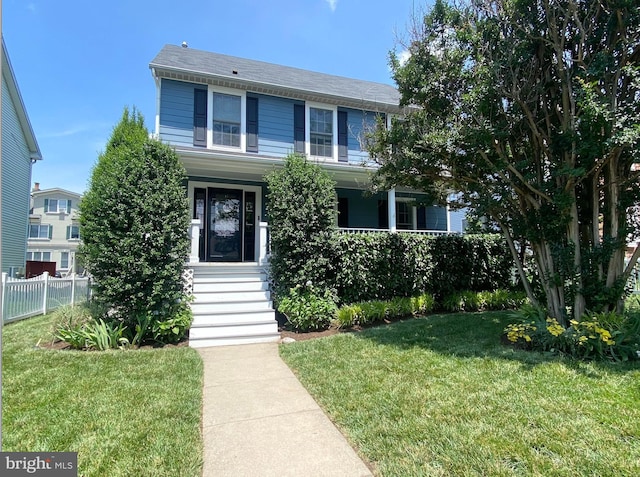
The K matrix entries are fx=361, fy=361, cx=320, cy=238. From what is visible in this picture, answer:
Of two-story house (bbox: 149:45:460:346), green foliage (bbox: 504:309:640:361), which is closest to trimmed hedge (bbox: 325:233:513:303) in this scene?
two-story house (bbox: 149:45:460:346)

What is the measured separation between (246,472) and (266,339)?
3860 millimetres

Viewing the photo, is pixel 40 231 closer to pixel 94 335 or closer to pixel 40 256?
pixel 40 256

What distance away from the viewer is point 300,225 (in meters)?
7.06

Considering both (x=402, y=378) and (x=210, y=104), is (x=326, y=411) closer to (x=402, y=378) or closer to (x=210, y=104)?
(x=402, y=378)

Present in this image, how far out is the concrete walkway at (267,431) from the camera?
259cm

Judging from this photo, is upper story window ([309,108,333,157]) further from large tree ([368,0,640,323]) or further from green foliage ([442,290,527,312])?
green foliage ([442,290,527,312])

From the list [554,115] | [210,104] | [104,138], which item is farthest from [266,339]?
[104,138]

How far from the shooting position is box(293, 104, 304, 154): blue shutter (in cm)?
1111

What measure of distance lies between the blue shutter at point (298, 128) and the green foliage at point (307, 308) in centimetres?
549

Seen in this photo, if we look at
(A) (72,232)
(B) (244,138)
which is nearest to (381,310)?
(B) (244,138)

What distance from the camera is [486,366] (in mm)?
4277

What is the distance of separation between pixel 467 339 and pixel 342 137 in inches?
306

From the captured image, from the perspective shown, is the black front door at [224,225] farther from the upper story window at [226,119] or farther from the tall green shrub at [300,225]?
the tall green shrub at [300,225]

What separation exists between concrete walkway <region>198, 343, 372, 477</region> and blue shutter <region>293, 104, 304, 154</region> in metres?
7.86
